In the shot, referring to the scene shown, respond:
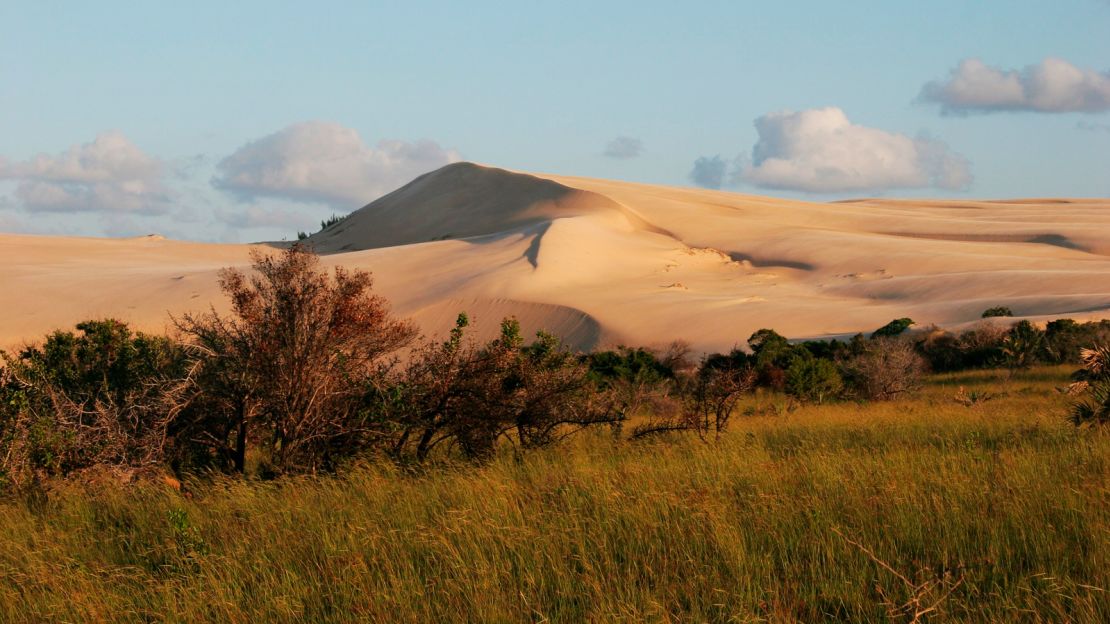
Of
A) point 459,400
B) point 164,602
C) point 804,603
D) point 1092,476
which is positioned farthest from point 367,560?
point 1092,476

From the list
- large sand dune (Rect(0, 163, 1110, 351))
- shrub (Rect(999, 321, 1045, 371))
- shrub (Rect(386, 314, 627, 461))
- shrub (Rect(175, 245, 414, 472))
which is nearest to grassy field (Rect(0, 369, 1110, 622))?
shrub (Rect(175, 245, 414, 472))

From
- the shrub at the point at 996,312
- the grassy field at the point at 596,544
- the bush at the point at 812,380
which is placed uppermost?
the grassy field at the point at 596,544

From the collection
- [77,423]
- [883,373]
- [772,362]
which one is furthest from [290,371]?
[772,362]

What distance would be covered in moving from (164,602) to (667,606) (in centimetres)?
278

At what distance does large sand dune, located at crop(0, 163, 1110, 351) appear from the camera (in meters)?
39.2

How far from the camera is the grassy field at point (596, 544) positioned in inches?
213

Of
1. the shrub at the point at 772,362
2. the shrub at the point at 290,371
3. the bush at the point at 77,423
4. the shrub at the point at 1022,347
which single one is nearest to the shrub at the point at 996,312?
the shrub at the point at 1022,347

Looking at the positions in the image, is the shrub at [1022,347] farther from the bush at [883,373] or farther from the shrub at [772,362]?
the shrub at [772,362]

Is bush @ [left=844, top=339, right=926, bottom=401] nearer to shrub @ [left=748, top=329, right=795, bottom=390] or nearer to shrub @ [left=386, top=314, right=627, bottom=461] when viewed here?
shrub @ [left=748, top=329, right=795, bottom=390]

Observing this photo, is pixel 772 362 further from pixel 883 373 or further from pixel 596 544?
pixel 596 544

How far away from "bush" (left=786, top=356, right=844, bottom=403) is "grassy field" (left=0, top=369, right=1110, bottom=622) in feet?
40.9

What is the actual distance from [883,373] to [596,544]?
1656 centimetres

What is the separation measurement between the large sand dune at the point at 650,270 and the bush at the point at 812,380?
365 inches

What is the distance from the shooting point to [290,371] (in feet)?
28.2
